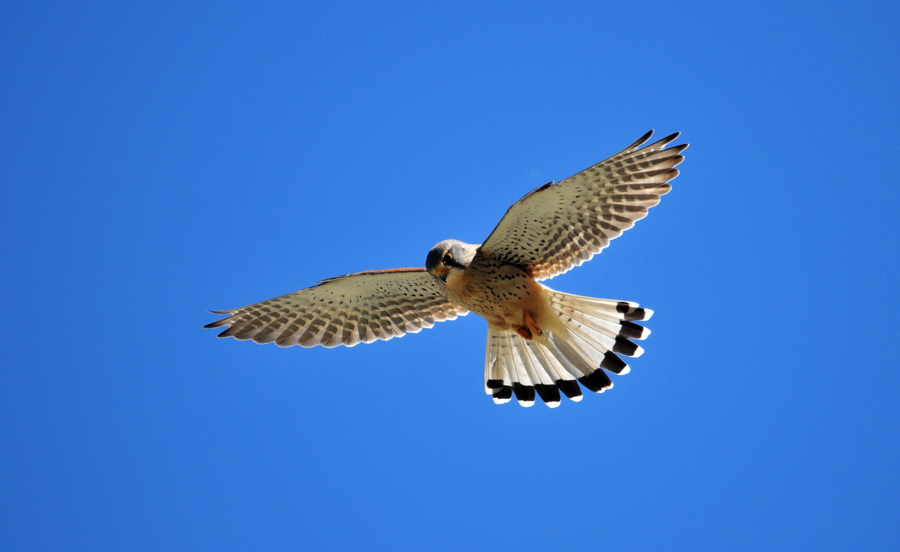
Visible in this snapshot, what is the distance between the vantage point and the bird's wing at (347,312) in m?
7.06

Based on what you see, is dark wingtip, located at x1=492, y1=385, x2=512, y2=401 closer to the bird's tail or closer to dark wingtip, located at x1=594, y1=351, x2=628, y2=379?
the bird's tail

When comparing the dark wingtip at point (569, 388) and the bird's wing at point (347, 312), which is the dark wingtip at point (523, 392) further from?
the bird's wing at point (347, 312)

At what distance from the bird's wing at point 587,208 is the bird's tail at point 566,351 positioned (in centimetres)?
45

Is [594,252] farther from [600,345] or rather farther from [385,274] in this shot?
[385,274]

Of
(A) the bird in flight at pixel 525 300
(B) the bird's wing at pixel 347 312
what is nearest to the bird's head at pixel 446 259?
(A) the bird in flight at pixel 525 300

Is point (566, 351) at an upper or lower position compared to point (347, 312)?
lower

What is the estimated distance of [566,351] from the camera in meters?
6.78

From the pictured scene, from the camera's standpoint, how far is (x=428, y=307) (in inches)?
291

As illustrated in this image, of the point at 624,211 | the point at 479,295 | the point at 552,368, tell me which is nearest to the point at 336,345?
the point at 479,295

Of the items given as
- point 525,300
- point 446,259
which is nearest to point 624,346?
point 525,300

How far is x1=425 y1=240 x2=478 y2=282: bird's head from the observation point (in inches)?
249

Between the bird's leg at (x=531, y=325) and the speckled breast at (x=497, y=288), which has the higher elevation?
the speckled breast at (x=497, y=288)

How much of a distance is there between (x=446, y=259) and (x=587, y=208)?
129 centimetres

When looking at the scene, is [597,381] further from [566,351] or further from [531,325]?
[531,325]
